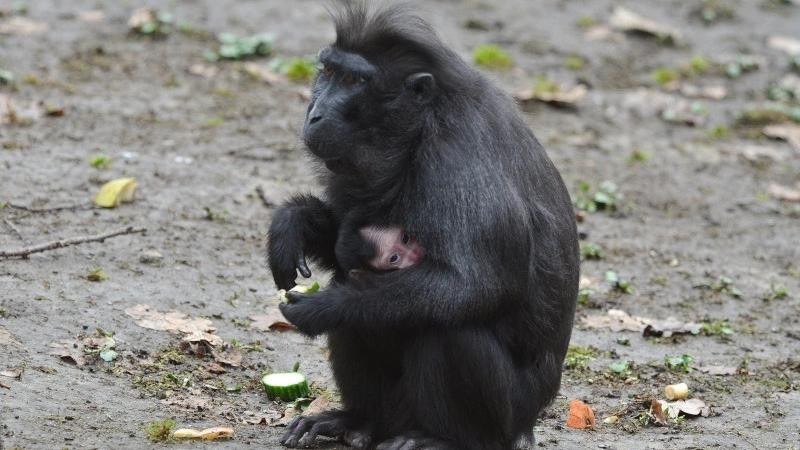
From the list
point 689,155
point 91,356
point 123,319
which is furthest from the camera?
point 689,155

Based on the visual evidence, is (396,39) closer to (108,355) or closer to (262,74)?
(108,355)

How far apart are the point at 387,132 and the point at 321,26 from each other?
7.38m

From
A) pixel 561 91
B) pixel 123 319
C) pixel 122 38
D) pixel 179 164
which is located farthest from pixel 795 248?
pixel 122 38

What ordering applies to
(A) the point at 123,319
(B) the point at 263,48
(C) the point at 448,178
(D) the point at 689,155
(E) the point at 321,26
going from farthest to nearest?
1. (E) the point at 321,26
2. (B) the point at 263,48
3. (D) the point at 689,155
4. (A) the point at 123,319
5. (C) the point at 448,178

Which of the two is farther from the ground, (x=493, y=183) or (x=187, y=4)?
(x=493, y=183)

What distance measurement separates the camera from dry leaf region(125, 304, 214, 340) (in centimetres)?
670

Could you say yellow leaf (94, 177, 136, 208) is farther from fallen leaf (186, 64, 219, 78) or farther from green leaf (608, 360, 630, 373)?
green leaf (608, 360, 630, 373)

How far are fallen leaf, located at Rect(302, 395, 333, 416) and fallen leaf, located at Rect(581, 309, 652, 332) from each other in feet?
7.16

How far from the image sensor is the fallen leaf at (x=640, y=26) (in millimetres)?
13359

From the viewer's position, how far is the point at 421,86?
5453 millimetres

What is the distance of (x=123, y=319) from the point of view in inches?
262

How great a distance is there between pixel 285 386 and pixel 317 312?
1.11 meters

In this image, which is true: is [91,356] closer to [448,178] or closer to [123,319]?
[123,319]

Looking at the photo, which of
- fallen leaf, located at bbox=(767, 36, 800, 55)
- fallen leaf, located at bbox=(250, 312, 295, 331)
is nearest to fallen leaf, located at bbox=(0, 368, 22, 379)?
fallen leaf, located at bbox=(250, 312, 295, 331)
